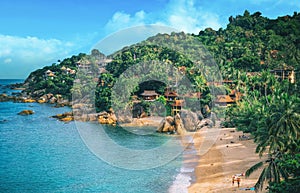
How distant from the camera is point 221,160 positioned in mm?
20844

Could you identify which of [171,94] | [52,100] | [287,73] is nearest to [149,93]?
[171,94]

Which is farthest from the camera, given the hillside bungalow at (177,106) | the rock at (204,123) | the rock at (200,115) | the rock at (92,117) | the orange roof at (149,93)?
the orange roof at (149,93)

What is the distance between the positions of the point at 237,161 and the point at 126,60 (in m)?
30.9

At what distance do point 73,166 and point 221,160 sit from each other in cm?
847

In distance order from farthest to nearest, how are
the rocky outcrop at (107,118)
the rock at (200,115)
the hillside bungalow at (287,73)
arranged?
the hillside bungalow at (287,73) < the rocky outcrop at (107,118) < the rock at (200,115)

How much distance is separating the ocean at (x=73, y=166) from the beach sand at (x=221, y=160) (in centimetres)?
94

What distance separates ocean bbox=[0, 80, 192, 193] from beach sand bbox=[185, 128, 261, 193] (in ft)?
3.09

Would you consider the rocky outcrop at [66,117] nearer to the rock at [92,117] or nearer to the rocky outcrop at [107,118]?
the rock at [92,117]

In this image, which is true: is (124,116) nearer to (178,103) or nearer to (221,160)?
(178,103)

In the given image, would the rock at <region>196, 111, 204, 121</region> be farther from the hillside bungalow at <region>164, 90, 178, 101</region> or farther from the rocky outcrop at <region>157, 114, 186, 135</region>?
the rocky outcrop at <region>157, 114, 186, 135</region>

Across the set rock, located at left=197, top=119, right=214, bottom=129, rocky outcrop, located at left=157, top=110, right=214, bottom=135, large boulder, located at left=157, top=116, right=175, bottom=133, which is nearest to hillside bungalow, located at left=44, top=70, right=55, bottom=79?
large boulder, located at left=157, top=116, right=175, bottom=133

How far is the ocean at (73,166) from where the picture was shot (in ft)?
57.8

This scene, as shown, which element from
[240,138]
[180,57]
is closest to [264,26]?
[180,57]

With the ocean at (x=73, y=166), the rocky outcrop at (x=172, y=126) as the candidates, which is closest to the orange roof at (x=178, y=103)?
the rocky outcrop at (x=172, y=126)
